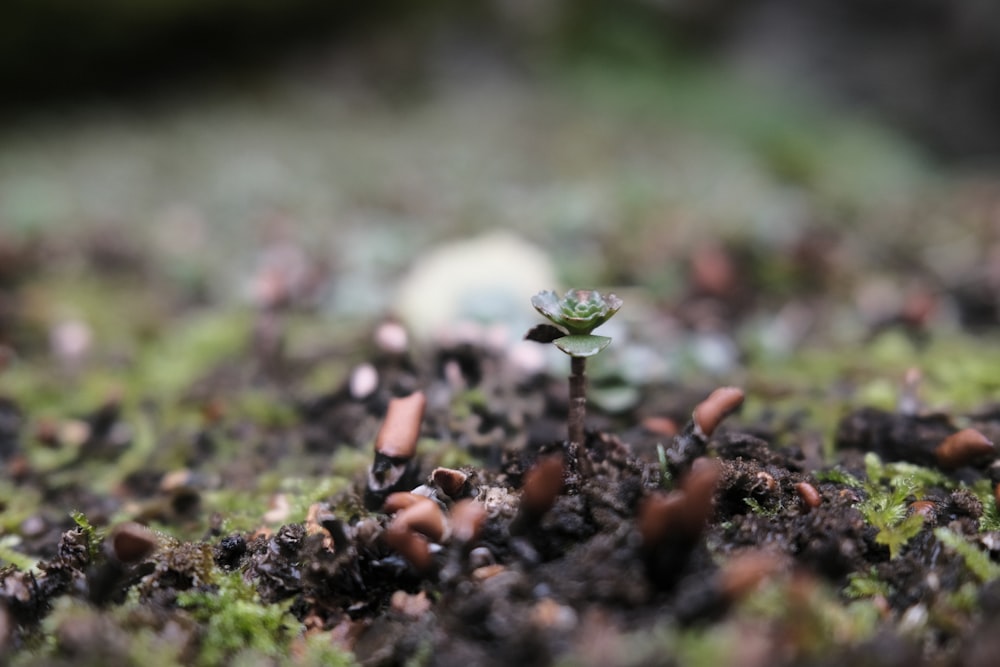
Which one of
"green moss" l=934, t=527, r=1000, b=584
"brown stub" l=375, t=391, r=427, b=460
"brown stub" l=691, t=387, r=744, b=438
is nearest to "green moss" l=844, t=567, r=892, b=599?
"green moss" l=934, t=527, r=1000, b=584

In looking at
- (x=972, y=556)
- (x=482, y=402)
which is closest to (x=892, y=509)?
(x=972, y=556)

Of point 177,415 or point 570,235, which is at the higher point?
point 570,235

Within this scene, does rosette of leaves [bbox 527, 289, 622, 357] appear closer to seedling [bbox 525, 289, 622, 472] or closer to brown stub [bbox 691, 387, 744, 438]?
seedling [bbox 525, 289, 622, 472]

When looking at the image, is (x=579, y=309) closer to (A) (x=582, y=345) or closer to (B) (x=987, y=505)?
(A) (x=582, y=345)

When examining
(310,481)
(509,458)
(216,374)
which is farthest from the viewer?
(216,374)

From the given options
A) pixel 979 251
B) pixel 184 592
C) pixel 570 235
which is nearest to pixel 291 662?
pixel 184 592

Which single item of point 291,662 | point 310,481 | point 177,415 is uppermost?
point 291,662

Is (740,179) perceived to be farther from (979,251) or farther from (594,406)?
(594,406)
